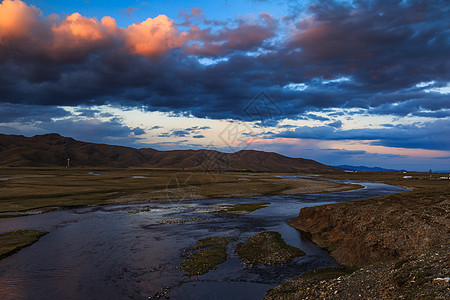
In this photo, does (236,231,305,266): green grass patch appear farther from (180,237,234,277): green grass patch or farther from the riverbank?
the riverbank

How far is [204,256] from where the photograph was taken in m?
27.0

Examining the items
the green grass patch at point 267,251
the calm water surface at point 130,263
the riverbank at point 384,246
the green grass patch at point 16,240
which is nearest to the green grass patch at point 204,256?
the calm water surface at point 130,263

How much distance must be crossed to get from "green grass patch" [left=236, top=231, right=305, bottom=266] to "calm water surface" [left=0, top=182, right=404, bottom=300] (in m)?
0.97

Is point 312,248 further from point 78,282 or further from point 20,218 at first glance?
point 20,218

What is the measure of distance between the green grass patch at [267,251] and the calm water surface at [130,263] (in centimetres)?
97

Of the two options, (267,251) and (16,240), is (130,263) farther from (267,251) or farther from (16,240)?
(16,240)

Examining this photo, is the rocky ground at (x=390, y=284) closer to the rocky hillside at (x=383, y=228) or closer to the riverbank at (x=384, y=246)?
the riverbank at (x=384, y=246)

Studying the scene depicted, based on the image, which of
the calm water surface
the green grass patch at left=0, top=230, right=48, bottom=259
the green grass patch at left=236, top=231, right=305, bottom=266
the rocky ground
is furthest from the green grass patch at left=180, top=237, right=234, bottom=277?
the green grass patch at left=0, top=230, right=48, bottom=259

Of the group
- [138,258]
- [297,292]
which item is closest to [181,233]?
[138,258]

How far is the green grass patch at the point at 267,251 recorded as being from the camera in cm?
2611

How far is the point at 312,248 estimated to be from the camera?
30.6 metres

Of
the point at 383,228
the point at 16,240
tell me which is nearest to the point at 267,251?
the point at 383,228

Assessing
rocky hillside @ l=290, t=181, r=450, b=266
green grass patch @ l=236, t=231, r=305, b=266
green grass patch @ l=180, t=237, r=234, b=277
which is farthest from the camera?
green grass patch @ l=236, t=231, r=305, b=266

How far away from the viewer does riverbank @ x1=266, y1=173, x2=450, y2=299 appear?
14765mm
